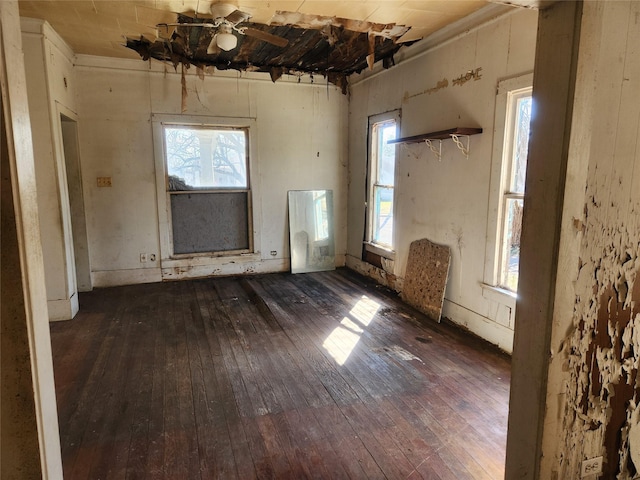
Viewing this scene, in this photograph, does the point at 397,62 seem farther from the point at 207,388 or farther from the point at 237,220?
the point at 207,388

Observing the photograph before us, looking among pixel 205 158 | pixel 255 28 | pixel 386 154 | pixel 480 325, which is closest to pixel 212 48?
pixel 255 28

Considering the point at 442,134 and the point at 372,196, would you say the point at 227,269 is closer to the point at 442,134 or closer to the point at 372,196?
the point at 372,196

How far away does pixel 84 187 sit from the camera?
4.83 metres

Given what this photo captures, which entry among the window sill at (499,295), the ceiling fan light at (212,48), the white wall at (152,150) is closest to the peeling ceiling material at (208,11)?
the ceiling fan light at (212,48)

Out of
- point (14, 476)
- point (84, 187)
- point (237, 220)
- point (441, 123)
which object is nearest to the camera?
point (14, 476)

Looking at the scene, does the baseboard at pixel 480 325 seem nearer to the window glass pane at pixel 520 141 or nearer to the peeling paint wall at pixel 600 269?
the window glass pane at pixel 520 141

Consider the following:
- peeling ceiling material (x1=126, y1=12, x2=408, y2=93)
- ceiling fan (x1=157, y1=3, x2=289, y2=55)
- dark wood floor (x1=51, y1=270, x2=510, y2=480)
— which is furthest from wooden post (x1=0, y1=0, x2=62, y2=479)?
peeling ceiling material (x1=126, y1=12, x2=408, y2=93)

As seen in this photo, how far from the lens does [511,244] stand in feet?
10.7

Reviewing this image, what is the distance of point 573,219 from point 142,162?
197 inches

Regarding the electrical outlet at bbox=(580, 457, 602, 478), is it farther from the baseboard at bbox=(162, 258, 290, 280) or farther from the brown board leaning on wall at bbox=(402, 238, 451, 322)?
the baseboard at bbox=(162, 258, 290, 280)

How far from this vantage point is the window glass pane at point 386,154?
Result: 4.88 metres

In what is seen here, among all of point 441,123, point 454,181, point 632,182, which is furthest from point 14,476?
point 441,123

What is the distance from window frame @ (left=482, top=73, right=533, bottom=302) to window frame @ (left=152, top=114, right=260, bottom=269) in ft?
10.8

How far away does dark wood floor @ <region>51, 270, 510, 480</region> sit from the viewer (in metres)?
2.00
